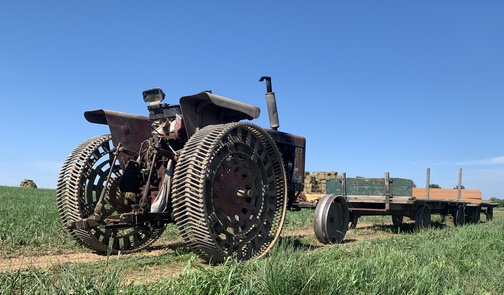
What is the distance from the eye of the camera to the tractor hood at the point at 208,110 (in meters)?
5.42

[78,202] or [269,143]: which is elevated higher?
[269,143]

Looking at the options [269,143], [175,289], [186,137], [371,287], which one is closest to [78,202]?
[186,137]

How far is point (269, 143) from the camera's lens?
6.03m

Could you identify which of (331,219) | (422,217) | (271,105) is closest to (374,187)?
(422,217)

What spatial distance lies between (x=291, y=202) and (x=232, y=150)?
99.3 inches

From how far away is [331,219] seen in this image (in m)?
7.91

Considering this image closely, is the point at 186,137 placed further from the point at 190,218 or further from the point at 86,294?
the point at 86,294

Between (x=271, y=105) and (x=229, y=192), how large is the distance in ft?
8.32

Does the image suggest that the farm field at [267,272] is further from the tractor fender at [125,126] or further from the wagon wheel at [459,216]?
the wagon wheel at [459,216]

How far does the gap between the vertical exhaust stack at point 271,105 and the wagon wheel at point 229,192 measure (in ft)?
4.19

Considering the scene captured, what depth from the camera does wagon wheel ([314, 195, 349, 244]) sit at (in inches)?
299

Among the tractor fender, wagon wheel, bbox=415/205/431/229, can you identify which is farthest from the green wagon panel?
the tractor fender

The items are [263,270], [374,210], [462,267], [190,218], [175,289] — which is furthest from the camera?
[374,210]

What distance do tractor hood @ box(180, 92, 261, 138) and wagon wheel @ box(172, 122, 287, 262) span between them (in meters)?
0.30
